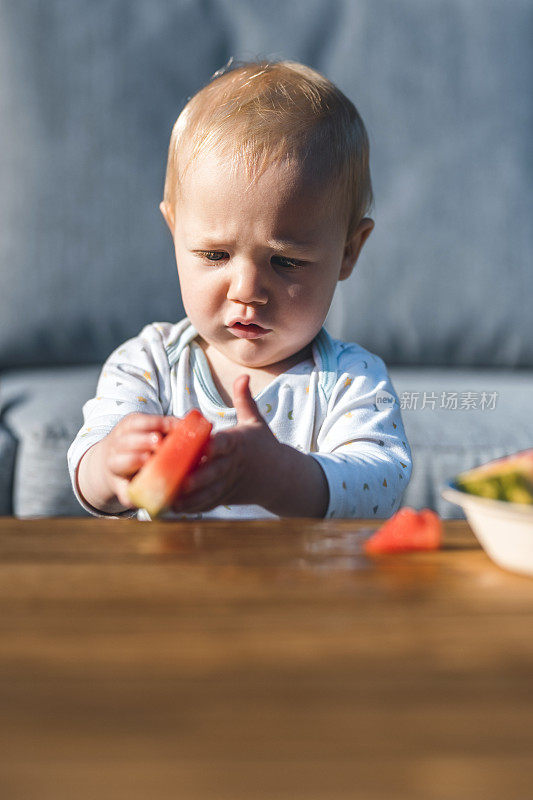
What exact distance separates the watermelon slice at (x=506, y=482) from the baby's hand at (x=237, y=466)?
0.20 metres

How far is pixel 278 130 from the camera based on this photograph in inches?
43.4

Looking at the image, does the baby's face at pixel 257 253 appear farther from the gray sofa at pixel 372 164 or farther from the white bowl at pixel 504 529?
the gray sofa at pixel 372 164

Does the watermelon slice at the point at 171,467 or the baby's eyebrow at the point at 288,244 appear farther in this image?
the baby's eyebrow at the point at 288,244

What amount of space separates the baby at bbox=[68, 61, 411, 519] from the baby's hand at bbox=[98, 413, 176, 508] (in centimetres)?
11

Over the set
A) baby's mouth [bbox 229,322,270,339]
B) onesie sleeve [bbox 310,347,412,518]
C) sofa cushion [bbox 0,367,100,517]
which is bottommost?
sofa cushion [bbox 0,367,100,517]

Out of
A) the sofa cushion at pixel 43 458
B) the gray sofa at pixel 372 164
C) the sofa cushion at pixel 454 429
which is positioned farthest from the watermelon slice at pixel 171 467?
the gray sofa at pixel 372 164

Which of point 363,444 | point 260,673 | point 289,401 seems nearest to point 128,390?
point 289,401

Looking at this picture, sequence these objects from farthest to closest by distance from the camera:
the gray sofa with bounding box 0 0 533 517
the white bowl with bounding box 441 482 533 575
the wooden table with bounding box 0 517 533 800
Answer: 1. the gray sofa with bounding box 0 0 533 517
2. the white bowl with bounding box 441 482 533 575
3. the wooden table with bounding box 0 517 533 800

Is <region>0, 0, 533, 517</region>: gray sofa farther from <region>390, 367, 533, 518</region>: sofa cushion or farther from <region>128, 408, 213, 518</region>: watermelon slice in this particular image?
<region>128, 408, 213, 518</region>: watermelon slice

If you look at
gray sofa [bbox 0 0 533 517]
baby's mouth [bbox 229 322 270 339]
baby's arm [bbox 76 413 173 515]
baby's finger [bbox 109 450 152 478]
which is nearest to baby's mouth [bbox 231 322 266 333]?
baby's mouth [bbox 229 322 270 339]

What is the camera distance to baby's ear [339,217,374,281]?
4.10 feet

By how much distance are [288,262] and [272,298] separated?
0.05 m

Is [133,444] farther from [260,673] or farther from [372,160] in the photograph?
[372,160]

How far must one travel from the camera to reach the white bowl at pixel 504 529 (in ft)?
1.89
